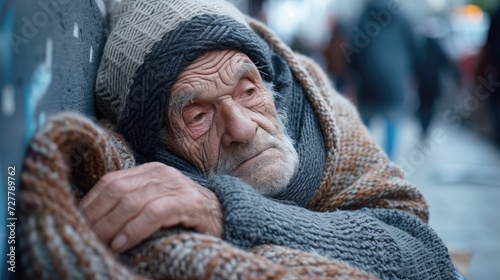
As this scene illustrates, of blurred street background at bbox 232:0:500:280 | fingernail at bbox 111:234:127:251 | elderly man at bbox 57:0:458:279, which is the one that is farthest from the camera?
blurred street background at bbox 232:0:500:280

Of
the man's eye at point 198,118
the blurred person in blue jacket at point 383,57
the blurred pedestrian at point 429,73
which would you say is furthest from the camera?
the blurred pedestrian at point 429,73

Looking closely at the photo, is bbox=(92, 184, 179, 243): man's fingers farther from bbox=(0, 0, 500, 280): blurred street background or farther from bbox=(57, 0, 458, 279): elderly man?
bbox=(57, 0, 458, 279): elderly man

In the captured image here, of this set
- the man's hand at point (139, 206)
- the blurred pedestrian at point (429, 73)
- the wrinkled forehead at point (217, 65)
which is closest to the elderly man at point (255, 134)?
the wrinkled forehead at point (217, 65)

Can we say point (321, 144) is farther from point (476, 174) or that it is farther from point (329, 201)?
point (476, 174)

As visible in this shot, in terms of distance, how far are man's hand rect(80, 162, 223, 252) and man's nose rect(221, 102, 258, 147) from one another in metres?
0.52

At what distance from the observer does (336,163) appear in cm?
219

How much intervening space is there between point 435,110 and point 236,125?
23.0 ft

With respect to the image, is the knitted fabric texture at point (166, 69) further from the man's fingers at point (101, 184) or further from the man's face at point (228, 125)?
the man's fingers at point (101, 184)

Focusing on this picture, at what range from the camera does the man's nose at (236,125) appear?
1966mm

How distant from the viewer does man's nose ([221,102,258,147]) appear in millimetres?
1966

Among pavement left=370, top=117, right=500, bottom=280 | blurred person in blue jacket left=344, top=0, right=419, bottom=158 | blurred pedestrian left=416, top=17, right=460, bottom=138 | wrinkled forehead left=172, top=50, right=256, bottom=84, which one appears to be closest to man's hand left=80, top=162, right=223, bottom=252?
wrinkled forehead left=172, top=50, right=256, bottom=84

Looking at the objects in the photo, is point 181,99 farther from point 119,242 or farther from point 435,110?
point 435,110

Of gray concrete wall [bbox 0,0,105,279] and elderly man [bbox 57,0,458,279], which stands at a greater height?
elderly man [bbox 57,0,458,279]

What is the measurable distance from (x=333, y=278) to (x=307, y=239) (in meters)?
0.21
